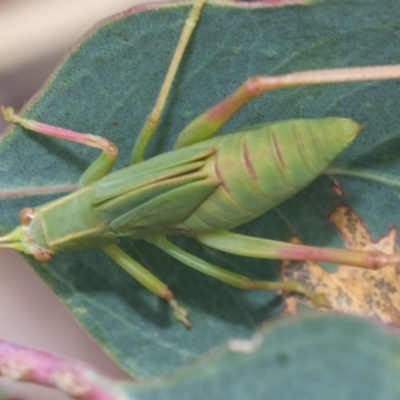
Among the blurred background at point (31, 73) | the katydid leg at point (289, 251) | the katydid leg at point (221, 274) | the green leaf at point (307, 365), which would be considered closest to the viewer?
the green leaf at point (307, 365)

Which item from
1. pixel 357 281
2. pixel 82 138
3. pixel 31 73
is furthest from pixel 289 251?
pixel 31 73

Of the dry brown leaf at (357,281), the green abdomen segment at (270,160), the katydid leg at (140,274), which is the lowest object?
the dry brown leaf at (357,281)

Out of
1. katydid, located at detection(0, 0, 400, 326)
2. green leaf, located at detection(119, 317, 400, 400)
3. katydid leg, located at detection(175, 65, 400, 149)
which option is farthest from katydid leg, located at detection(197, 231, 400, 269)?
green leaf, located at detection(119, 317, 400, 400)

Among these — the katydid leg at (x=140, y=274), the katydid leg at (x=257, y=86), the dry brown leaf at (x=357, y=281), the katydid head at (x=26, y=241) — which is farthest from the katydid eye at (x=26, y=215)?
the dry brown leaf at (x=357, y=281)

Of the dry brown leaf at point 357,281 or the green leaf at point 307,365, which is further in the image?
the dry brown leaf at point 357,281

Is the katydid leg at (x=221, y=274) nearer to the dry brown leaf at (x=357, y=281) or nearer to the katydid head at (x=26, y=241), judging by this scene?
the dry brown leaf at (x=357, y=281)

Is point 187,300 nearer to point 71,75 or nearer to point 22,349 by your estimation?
point 22,349

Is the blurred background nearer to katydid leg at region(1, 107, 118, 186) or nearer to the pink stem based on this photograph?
katydid leg at region(1, 107, 118, 186)
